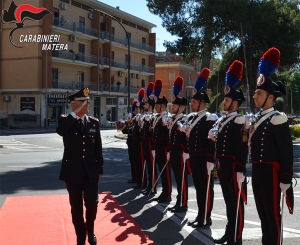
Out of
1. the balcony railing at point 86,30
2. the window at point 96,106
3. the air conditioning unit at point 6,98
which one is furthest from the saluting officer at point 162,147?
the window at point 96,106

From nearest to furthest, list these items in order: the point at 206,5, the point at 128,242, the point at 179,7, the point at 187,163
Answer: the point at 128,242 → the point at 187,163 → the point at 206,5 → the point at 179,7

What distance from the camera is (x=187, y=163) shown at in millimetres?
8594

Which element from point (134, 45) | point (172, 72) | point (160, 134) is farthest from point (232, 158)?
point (172, 72)

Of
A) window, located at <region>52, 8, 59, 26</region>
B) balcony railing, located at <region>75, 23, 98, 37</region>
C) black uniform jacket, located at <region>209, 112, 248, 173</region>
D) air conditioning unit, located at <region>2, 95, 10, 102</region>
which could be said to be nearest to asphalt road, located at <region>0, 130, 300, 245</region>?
black uniform jacket, located at <region>209, 112, 248, 173</region>

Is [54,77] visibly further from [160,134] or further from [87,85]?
[160,134]

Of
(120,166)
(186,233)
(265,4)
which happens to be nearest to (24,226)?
(186,233)

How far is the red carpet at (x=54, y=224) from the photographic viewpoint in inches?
270

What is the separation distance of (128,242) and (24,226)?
194 centimetres

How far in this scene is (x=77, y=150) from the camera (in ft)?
20.4

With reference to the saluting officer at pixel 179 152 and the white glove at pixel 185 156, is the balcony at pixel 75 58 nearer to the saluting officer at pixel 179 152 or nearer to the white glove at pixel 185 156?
the saluting officer at pixel 179 152

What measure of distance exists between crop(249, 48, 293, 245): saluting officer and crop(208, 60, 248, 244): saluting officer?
0.62m

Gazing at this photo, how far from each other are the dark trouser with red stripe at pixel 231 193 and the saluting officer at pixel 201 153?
0.87 m

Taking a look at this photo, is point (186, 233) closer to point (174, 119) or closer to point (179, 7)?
point (174, 119)

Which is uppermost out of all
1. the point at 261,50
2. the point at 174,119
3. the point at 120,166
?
the point at 261,50
